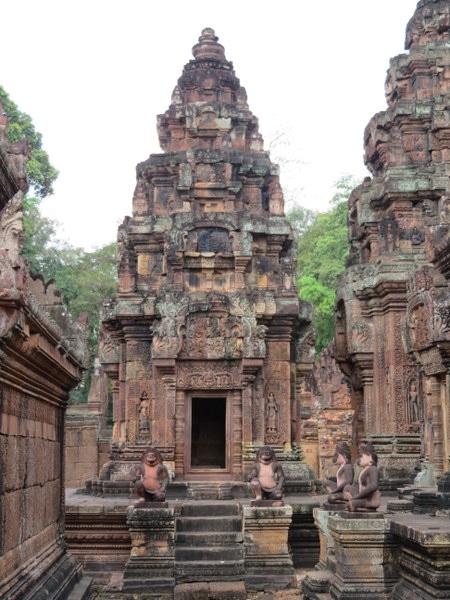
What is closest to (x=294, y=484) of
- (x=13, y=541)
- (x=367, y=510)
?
(x=367, y=510)

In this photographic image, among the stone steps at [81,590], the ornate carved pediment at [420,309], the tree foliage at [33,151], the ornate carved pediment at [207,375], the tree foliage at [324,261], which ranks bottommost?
the stone steps at [81,590]

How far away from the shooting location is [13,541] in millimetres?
5062

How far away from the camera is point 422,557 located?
25.1 feet

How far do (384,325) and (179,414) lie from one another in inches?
183

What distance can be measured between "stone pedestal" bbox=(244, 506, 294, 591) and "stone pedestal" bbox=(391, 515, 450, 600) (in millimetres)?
2284

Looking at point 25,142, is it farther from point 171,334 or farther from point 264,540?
point 171,334

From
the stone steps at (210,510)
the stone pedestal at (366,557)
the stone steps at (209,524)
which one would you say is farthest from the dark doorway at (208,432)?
the stone pedestal at (366,557)

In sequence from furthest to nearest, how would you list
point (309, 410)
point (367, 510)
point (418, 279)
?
1. point (309, 410)
2. point (418, 279)
3. point (367, 510)

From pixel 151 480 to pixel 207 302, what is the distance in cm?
453

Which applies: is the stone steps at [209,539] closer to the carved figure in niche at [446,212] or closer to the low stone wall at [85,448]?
the carved figure in niche at [446,212]

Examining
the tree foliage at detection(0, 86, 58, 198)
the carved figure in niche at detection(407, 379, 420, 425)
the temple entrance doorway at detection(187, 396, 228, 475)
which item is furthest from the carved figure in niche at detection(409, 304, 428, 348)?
the tree foliage at detection(0, 86, 58, 198)

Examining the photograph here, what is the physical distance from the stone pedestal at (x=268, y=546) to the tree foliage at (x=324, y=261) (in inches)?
705

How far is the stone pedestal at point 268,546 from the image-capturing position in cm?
1115

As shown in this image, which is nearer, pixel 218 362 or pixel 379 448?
pixel 218 362
